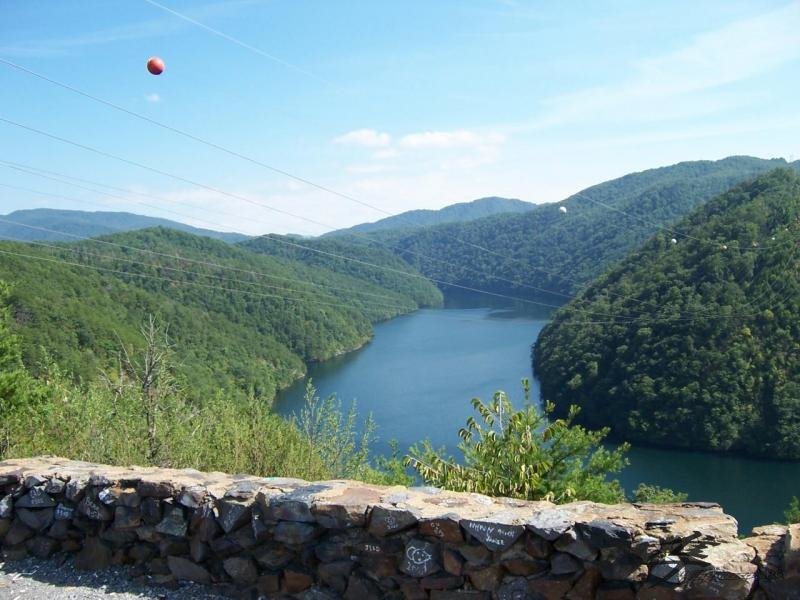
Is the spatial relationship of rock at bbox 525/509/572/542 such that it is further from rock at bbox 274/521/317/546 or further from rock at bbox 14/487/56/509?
rock at bbox 14/487/56/509

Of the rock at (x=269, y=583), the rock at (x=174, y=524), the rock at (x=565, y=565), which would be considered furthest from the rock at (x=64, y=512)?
the rock at (x=565, y=565)

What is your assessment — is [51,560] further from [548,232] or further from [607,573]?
[548,232]

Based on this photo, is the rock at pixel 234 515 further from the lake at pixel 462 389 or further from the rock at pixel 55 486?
the lake at pixel 462 389

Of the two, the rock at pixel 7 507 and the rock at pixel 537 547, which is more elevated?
the rock at pixel 537 547

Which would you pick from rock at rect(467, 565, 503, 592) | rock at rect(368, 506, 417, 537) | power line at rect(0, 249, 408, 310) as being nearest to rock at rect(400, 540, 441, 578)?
rock at rect(368, 506, 417, 537)

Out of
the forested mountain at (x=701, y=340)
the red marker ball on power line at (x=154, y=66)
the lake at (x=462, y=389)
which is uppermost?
the red marker ball on power line at (x=154, y=66)

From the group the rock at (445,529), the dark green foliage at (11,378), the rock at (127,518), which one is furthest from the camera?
the dark green foliage at (11,378)

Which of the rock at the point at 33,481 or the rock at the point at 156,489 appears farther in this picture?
the rock at the point at 33,481

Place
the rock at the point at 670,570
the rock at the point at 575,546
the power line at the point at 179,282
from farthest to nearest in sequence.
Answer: the power line at the point at 179,282 → the rock at the point at 575,546 → the rock at the point at 670,570

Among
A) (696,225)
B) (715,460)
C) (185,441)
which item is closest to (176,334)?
(715,460)
